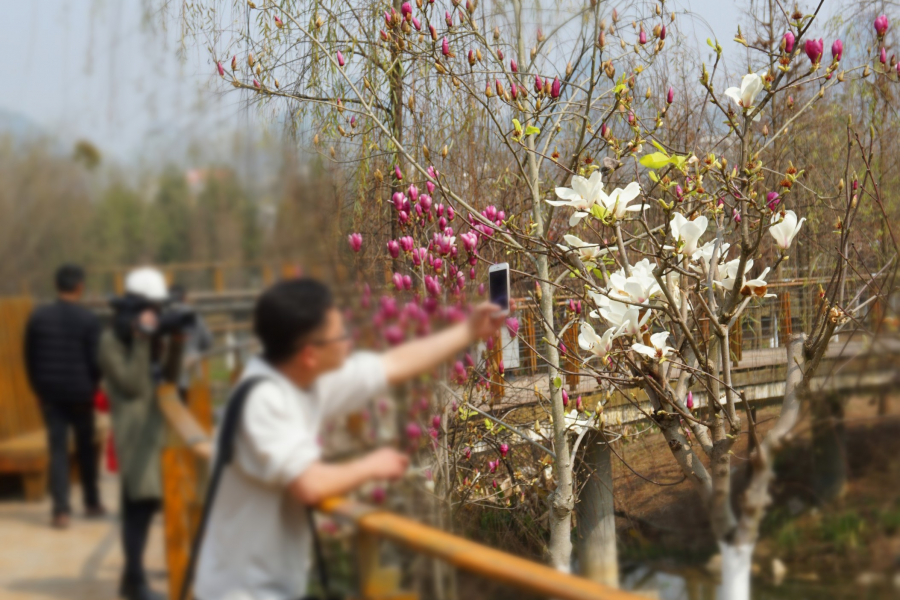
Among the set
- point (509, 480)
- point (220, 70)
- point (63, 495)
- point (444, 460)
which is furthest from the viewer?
point (509, 480)

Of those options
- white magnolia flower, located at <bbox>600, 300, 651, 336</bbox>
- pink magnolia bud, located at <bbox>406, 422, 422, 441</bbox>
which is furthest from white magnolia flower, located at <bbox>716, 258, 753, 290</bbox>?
pink magnolia bud, located at <bbox>406, 422, 422, 441</bbox>

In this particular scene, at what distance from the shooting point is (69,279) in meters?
1.00

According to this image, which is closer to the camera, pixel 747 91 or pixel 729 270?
pixel 747 91

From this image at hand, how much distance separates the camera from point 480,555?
91 cm

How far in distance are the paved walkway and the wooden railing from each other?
0.11 ft

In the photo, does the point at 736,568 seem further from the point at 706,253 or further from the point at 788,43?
the point at 788,43

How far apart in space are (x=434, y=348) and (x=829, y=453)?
565 millimetres

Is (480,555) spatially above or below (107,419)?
below

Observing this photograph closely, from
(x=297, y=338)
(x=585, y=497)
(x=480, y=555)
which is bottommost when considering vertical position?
(x=585, y=497)

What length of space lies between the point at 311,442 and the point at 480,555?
0.20m

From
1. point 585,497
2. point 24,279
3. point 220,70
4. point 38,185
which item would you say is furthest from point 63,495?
point 585,497

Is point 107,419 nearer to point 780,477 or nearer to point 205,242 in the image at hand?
point 205,242

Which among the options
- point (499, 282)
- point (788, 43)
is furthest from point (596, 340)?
point (499, 282)

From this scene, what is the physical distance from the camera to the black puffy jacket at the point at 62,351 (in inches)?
39.2
